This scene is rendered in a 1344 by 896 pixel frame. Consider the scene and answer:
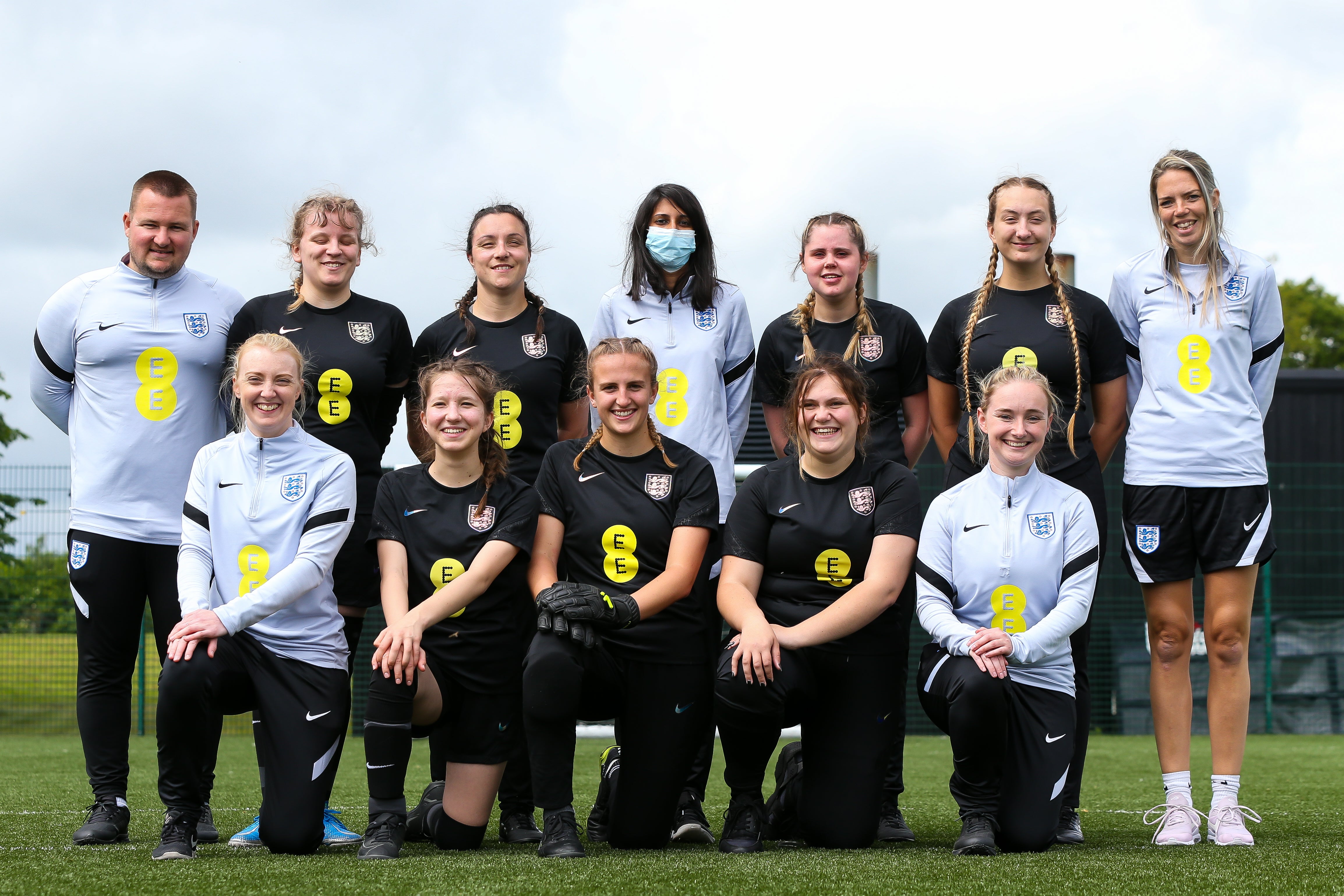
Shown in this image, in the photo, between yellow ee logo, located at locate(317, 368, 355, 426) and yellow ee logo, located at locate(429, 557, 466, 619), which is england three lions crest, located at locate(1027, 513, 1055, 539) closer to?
yellow ee logo, located at locate(429, 557, 466, 619)

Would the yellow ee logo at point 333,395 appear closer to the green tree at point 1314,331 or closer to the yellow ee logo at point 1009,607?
the yellow ee logo at point 1009,607

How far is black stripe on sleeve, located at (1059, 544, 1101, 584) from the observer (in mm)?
3545

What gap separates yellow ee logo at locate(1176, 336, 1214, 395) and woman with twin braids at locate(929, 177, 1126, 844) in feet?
0.60

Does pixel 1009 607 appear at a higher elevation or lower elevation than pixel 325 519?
lower

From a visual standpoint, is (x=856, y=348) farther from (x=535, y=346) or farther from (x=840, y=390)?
(x=535, y=346)

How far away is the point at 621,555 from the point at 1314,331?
34.9 m

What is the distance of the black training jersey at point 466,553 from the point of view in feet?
11.8

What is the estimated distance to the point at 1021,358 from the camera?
389 cm

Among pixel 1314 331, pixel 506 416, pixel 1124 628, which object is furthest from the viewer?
pixel 1314 331

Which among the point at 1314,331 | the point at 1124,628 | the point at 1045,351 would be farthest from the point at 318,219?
the point at 1314,331

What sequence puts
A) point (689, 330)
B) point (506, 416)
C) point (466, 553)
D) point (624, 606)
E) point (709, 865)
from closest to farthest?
1. point (709, 865)
2. point (624, 606)
3. point (466, 553)
4. point (506, 416)
5. point (689, 330)

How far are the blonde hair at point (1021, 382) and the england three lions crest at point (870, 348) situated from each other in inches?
15.9

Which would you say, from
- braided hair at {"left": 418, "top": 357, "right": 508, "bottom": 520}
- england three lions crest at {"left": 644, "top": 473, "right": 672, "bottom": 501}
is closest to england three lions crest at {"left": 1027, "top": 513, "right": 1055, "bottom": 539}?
england three lions crest at {"left": 644, "top": 473, "right": 672, "bottom": 501}

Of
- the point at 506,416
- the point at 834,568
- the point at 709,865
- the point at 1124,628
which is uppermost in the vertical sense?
the point at 506,416
